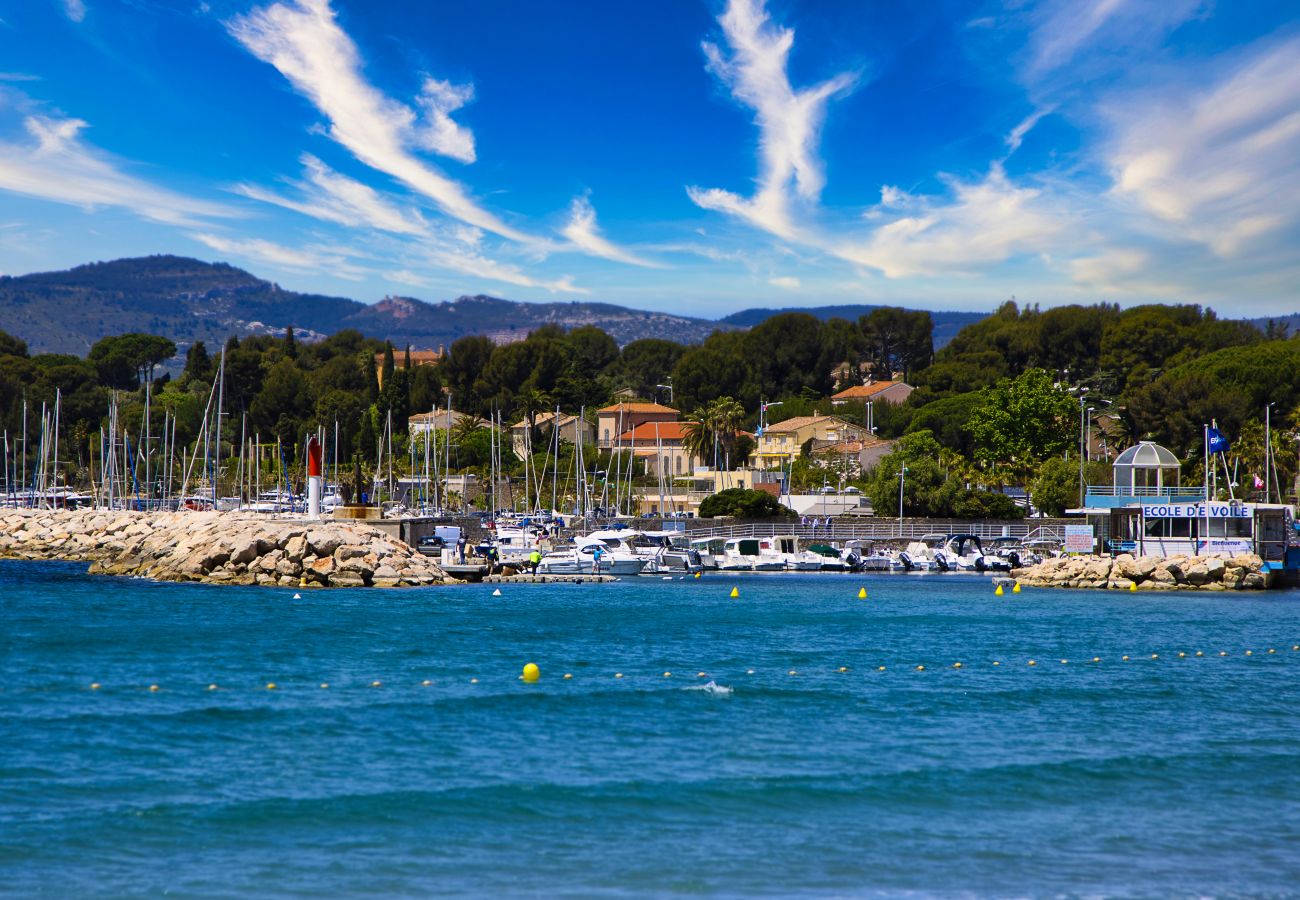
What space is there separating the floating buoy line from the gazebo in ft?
88.9

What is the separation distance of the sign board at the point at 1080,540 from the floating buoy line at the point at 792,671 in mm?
29086

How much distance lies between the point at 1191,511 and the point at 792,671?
121ft

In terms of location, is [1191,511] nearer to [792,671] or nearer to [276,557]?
[792,671]

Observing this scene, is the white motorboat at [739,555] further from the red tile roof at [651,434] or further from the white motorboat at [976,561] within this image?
the red tile roof at [651,434]

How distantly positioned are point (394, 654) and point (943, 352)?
130179 mm

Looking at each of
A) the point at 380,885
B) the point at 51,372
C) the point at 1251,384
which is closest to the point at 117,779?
the point at 380,885

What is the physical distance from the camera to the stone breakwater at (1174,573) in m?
57.6

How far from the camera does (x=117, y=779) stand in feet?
58.3

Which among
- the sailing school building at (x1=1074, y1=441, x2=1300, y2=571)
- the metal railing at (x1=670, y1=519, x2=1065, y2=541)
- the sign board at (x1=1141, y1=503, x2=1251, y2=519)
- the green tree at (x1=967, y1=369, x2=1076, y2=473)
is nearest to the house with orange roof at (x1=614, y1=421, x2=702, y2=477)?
the green tree at (x1=967, y1=369, x2=1076, y2=473)

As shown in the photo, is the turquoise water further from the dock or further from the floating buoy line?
the dock

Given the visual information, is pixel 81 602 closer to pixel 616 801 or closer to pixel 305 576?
pixel 305 576

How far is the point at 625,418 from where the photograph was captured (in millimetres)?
138750

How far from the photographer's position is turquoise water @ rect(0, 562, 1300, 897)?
1433cm

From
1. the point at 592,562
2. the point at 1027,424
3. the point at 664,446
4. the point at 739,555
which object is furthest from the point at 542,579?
the point at 664,446
